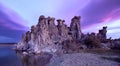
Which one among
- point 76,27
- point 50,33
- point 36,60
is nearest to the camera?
point 36,60

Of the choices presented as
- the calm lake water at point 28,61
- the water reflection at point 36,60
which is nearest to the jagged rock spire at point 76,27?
the calm lake water at point 28,61

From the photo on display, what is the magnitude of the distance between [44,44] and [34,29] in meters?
20.7

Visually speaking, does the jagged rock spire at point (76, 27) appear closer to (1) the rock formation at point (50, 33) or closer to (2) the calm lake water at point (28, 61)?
(1) the rock formation at point (50, 33)

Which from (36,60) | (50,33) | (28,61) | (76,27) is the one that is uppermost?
(76,27)

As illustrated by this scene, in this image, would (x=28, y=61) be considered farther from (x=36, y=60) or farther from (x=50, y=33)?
(x=50, y=33)

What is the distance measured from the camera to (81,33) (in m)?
143

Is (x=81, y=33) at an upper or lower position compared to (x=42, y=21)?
lower

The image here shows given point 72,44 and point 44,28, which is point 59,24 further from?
point 72,44

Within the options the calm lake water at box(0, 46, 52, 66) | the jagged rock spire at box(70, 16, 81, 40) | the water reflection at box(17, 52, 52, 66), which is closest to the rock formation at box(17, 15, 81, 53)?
the jagged rock spire at box(70, 16, 81, 40)

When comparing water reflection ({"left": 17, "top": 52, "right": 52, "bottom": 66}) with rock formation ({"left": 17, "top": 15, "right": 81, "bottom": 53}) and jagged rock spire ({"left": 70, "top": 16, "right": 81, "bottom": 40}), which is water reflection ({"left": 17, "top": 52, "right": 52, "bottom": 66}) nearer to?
rock formation ({"left": 17, "top": 15, "right": 81, "bottom": 53})

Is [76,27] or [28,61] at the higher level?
[76,27]

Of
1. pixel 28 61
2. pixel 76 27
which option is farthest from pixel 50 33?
pixel 28 61

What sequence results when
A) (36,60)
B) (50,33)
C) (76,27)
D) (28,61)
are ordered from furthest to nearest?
1. (76,27)
2. (50,33)
3. (36,60)
4. (28,61)

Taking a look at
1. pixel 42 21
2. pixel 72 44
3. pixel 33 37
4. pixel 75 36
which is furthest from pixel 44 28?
pixel 72 44
